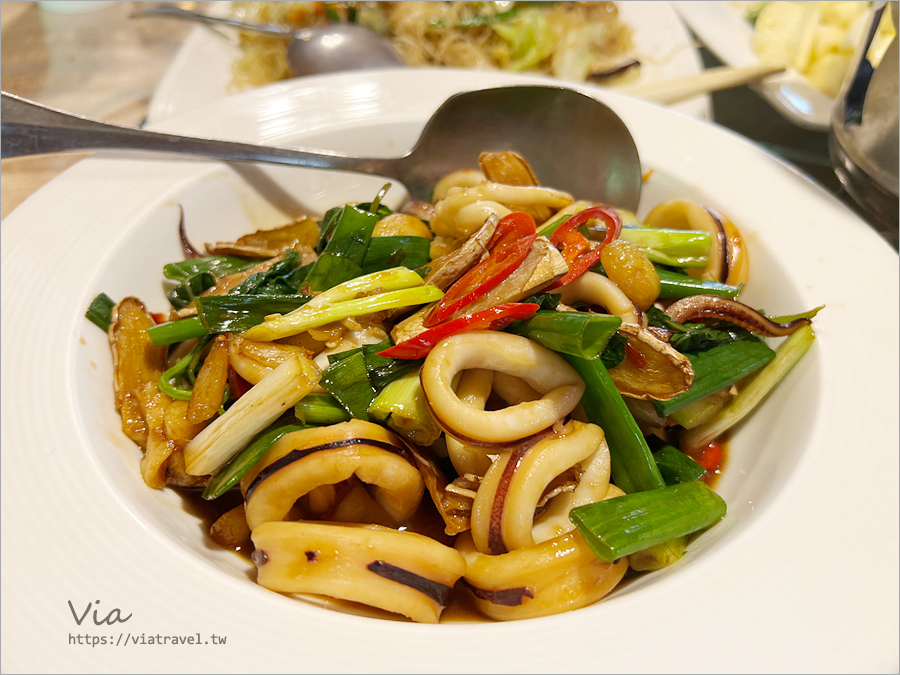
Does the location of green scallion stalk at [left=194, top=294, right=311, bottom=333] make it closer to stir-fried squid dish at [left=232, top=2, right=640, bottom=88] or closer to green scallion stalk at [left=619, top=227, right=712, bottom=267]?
green scallion stalk at [left=619, top=227, right=712, bottom=267]

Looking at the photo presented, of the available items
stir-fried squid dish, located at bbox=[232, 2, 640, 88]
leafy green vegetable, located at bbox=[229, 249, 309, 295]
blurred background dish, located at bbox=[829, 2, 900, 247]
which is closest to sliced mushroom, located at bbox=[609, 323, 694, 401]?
leafy green vegetable, located at bbox=[229, 249, 309, 295]

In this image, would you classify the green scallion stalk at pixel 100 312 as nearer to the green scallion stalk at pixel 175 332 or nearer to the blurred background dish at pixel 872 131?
the green scallion stalk at pixel 175 332

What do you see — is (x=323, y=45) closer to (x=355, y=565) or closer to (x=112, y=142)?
(x=112, y=142)

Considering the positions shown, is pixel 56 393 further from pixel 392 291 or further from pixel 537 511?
pixel 537 511

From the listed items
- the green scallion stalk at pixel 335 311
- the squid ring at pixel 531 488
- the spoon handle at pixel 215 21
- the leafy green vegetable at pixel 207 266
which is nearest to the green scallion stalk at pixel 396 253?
the green scallion stalk at pixel 335 311

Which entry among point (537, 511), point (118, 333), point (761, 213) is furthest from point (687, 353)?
point (118, 333)

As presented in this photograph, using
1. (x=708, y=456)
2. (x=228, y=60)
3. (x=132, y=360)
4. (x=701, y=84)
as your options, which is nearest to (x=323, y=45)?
(x=228, y=60)
